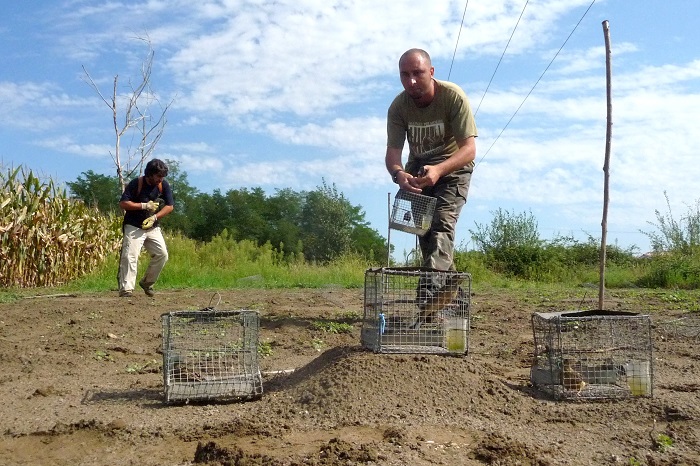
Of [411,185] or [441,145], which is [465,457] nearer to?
[411,185]

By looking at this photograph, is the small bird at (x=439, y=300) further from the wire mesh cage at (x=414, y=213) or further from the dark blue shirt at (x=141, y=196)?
the dark blue shirt at (x=141, y=196)

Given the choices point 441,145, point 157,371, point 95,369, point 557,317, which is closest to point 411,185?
point 441,145

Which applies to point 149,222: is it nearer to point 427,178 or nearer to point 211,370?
point 211,370

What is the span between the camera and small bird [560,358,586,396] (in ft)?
14.1

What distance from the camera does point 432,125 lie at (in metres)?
5.24

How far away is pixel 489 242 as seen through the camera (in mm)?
27500

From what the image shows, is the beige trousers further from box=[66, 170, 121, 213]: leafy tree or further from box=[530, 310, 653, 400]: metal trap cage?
box=[66, 170, 121, 213]: leafy tree

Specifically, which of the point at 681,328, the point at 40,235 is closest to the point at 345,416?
the point at 681,328

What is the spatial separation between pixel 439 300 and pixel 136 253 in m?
5.73

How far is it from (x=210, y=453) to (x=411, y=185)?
233cm

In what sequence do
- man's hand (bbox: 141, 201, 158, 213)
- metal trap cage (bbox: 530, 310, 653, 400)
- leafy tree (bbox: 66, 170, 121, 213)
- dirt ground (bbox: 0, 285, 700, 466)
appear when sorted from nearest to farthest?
dirt ground (bbox: 0, 285, 700, 466) → metal trap cage (bbox: 530, 310, 653, 400) → man's hand (bbox: 141, 201, 158, 213) → leafy tree (bbox: 66, 170, 121, 213)

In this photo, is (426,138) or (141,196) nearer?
(426,138)

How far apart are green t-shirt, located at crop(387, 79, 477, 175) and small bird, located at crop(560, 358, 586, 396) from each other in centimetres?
154

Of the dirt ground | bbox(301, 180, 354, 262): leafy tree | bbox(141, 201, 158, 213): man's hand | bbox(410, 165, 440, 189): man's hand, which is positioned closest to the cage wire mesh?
the dirt ground
